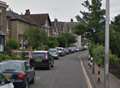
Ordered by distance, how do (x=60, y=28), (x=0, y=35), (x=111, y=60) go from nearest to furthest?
1. (x=111, y=60)
2. (x=0, y=35)
3. (x=60, y=28)

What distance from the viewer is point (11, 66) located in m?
16.7

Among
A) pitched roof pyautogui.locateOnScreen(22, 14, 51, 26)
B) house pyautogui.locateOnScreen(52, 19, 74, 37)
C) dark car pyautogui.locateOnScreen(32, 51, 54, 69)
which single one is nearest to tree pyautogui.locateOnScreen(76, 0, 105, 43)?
pitched roof pyautogui.locateOnScreen(22, 14, 51, 26)

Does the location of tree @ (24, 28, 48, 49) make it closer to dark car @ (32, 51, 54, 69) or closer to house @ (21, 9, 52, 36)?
dark car @ (32, 51, 54, 69)

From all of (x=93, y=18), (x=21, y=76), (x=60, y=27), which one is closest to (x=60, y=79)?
(x=21, y=76)

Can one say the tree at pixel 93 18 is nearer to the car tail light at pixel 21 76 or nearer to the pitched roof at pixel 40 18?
the pitched roof at pixel 40 18

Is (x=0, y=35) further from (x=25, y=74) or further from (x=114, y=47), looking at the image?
(x=25, y=74)

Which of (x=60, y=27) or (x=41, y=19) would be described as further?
(x=60, y=27)

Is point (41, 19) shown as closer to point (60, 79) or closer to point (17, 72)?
point (60, 79)

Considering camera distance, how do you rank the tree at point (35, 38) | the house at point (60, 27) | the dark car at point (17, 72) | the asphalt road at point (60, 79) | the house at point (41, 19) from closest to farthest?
the dark car at point (17, 72) < the asphalt road at point (60, 79) < the tree at point (35, 38) < the house at point (41, 19) < the house at point (60, 27)

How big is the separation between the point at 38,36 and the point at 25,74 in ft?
156

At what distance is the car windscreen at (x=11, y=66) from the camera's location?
53.5 feet

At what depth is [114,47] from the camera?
42344 mm

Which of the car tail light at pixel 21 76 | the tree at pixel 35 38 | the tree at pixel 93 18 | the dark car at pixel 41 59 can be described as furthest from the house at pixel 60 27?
the car tail light at pixel 21 76

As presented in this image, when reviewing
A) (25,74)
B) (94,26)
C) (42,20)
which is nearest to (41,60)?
(25,74)
